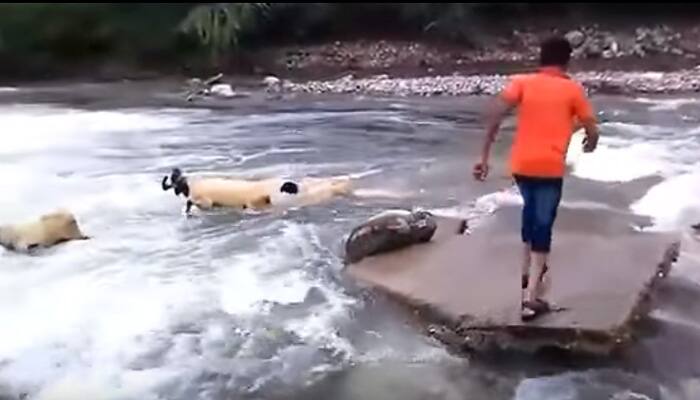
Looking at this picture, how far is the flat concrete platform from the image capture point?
647 centimetres

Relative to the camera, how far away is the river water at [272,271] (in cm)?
635

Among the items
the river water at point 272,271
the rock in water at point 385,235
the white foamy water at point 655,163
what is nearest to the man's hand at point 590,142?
the river water at point 272,271

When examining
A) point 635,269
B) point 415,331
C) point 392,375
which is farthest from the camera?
point 635,269

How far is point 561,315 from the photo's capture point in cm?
659

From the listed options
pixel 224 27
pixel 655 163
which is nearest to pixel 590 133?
pixel 655 163

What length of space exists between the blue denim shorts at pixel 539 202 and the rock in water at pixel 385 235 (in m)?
1.88

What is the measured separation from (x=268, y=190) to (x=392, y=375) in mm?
4338

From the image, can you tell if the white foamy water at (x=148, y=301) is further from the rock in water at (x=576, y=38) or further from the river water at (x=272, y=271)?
the rock in water at (x=576, y=38)

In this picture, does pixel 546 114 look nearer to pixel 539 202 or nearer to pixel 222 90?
pixel 539 202

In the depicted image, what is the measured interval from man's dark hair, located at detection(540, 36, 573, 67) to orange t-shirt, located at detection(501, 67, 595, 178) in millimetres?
42

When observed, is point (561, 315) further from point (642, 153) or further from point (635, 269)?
point (642, 153)

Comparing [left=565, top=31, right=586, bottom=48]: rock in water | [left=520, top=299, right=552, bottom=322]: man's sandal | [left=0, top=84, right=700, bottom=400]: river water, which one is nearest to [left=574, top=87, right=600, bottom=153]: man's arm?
[left=520, top=299, right=552, bottom=322]: man's sandal

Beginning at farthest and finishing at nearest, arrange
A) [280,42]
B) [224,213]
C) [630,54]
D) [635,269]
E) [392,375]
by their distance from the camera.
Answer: [280,42] < [630,54] < [224,213] < [635,269] < [392,375]

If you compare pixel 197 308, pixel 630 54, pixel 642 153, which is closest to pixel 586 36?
pixel 630 54
